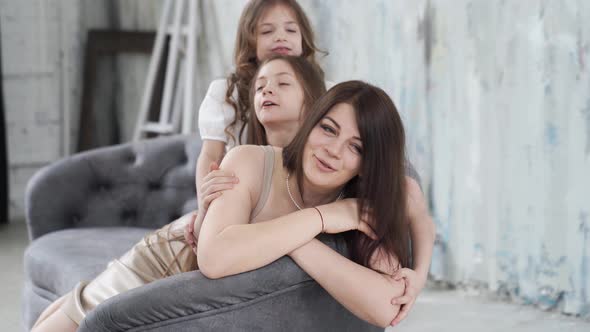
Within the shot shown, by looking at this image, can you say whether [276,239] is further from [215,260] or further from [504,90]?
[504,90]

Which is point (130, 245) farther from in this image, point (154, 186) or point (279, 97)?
point (279, 97)

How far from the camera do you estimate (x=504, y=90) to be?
118 inches

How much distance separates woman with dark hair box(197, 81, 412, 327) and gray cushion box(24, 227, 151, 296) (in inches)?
33.1

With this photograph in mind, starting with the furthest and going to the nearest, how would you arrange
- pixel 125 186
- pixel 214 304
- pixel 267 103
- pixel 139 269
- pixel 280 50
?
pixel 125 186 < pixel 280 50 < pixel 267 103 < pixel 139 269 < pixel 214 304

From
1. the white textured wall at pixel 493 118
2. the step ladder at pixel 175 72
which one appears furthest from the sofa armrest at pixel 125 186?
the step ladder at pixel 175 72

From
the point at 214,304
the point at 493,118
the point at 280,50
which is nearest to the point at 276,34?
the point at 280,50

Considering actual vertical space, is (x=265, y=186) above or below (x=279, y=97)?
below

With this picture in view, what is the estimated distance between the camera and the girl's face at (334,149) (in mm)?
1556

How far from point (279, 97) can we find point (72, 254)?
92 centimetres

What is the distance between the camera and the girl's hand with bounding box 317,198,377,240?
5.03 ft

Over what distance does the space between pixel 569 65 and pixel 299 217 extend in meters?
1.65

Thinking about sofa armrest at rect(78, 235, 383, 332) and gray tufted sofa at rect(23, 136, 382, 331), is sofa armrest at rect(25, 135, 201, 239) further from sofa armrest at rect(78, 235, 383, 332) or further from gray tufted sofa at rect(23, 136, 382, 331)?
sofa armrest at rect(78, 235, 383, 332)

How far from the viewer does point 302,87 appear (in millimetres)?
2107

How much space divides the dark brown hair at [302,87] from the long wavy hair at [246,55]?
0.20m
